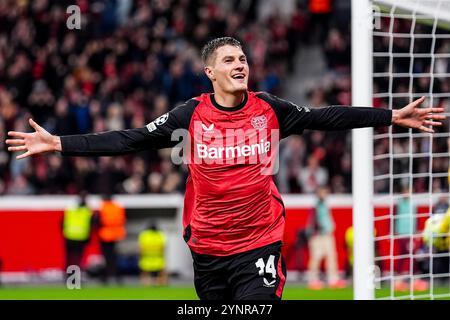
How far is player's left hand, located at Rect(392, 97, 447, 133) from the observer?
289 inches

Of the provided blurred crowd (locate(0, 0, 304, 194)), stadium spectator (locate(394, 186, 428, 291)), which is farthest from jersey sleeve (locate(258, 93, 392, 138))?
blurred crowd (locate(0, 0, 304, 194))

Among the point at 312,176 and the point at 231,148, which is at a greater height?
the point at 231,148

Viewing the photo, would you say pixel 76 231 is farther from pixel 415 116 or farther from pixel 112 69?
pixel 415 116

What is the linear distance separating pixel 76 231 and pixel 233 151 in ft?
39.6

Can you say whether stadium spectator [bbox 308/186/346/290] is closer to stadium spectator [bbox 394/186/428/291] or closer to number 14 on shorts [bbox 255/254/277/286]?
stadium spectator [bbox 394/186/428/291]

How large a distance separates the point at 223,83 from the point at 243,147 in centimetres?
47

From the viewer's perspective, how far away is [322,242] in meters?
19.2

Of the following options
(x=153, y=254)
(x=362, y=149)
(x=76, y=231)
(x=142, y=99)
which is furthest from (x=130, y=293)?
(x=362, y=149)

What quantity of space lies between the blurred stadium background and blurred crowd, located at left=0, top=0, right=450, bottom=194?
0.03 meters

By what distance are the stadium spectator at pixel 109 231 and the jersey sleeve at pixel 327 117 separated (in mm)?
12192

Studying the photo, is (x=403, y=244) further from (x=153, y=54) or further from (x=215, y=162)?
(x=215, y=162)

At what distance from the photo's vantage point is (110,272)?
63.8 feet
